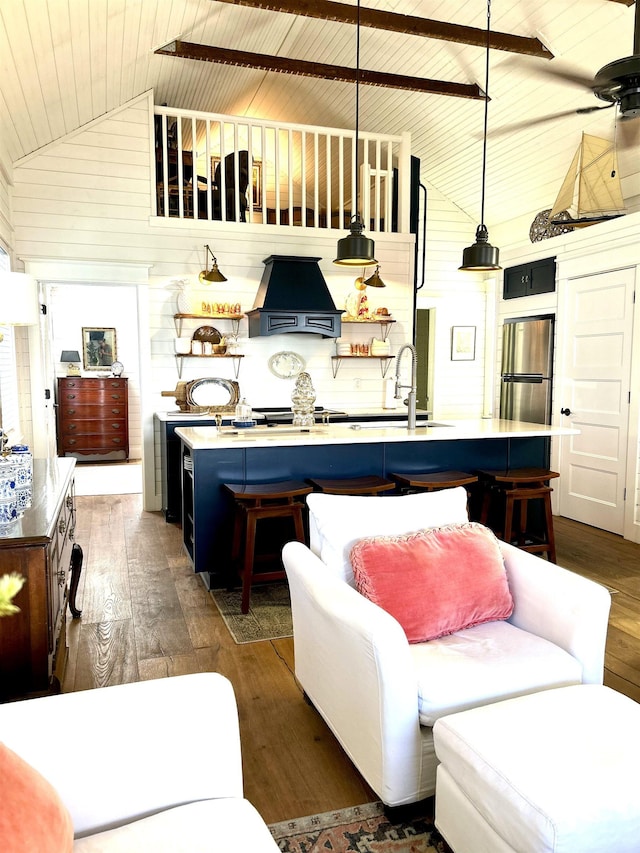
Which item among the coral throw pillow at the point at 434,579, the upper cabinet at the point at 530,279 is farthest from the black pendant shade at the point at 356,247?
the upper cabinet at the point at 530,279

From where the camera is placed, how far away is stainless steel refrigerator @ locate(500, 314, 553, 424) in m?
6.06

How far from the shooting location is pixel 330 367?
6.88 meters

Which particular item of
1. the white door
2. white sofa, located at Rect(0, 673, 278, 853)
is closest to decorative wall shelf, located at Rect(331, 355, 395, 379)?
the white door

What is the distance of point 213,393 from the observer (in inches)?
249

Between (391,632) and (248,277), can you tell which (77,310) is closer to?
(248,277)

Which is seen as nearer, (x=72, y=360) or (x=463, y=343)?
(x=463, y=343)

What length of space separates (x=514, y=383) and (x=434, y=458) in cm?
268

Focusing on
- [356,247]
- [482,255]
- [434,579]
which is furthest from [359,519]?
[482,255]

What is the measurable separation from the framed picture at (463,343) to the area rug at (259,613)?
4.46 meters

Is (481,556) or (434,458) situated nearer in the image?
(481,556)

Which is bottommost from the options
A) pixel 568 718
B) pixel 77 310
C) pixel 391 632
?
pixel 568 718

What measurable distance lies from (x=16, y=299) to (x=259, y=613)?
2.00 metres

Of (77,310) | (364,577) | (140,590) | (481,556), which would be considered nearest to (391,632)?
(364,577)

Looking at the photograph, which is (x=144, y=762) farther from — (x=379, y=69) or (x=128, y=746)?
(x=379, y=69)
